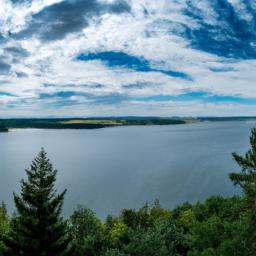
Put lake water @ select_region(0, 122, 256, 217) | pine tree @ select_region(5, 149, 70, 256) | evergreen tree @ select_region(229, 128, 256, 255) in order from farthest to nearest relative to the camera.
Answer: lake water @ select_region(0, 122, 256, 217)
pine tree @ select_region(5, 149, 70, 256)
evergreen tree @ select_region(229, 128, 256, 255)

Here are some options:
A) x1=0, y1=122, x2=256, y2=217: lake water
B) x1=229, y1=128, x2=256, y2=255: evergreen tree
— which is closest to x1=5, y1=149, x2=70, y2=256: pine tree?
x1=229, y1=128, x2=256, y2=255: evergreen tree

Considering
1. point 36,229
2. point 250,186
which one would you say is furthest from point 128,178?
point 250,186

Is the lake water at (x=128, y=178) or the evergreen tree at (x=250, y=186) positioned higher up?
the evergreen tree at (x=250, y=186)

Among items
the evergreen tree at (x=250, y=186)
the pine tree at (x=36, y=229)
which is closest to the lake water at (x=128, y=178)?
the pine tree at (x=36, y=229)

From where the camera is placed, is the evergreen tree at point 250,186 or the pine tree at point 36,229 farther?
the pine tree at point 36,229

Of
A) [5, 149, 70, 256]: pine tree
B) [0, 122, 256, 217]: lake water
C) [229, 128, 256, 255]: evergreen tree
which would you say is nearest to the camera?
[229, 128, 256, 255]: evergreen tree

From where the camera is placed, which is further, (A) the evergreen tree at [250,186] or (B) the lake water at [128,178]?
(B) the lake water at [128,178]

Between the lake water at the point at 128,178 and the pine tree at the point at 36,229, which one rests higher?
the pine tree at the point at 36,229

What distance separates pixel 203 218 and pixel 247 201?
31.5 metres

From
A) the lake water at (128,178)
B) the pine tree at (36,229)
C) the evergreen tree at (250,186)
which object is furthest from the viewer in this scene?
the lake water at (128,178)

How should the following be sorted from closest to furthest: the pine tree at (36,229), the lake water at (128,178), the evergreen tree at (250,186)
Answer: the evergreen tree at (250,186) < the pine tree at (36,229) < the lake water at (128,178)

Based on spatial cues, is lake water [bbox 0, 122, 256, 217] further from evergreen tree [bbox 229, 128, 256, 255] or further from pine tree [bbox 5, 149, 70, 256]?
evergreen tree [bbox 229, 128, 256, 255]

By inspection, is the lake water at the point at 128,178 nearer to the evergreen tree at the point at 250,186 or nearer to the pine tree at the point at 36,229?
the pine tree at the point at 36,229

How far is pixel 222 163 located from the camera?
12325 cm
